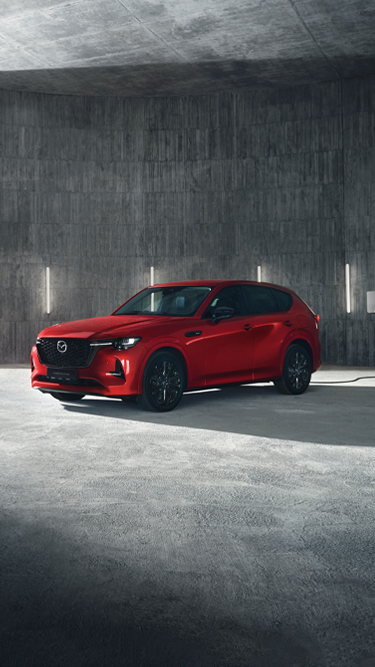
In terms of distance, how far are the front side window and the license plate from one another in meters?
2.02

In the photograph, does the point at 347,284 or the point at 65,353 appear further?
the point at 347,284

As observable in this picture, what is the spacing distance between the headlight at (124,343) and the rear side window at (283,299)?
2682mm

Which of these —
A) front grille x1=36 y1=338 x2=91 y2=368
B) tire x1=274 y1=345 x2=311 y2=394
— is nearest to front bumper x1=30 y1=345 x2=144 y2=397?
front grille x1=36 y1=338 x2=91 y2=368

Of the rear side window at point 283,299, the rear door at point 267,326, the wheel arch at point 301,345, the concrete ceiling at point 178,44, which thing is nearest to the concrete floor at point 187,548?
the rear door at point 267,326

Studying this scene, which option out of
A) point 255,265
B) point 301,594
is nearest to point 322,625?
point 301,594

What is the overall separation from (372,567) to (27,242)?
1416 cm

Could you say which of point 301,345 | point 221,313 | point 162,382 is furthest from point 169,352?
point 301,345

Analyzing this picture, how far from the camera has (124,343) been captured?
7617mm

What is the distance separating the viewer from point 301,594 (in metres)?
2.66

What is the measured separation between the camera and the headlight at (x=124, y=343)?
761 centimetres

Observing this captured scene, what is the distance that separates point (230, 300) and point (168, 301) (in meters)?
0.85

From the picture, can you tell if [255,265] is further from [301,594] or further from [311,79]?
[301,594]

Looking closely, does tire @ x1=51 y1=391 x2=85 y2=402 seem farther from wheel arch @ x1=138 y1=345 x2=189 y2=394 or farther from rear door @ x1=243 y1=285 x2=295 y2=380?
rear door @ x1=243 y1=285 x2=295 y2=380

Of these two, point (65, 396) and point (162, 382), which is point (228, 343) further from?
point (65, 396)
